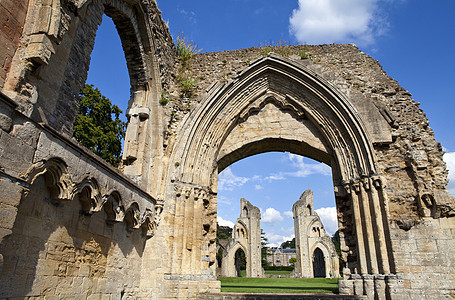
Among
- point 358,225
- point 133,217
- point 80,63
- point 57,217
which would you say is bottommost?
point 57,217

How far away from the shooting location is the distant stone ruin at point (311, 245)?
26062 millimetres

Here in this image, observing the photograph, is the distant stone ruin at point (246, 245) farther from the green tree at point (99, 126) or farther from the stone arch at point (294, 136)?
the stone arch at point (294, 136)

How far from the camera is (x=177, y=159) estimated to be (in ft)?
24.7

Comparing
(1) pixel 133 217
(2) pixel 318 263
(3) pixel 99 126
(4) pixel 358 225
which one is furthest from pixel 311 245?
(1) pixel 133 217

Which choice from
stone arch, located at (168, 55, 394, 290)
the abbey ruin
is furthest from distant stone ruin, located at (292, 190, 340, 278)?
the abbey ruin

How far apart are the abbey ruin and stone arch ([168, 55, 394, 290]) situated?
3 centimetres

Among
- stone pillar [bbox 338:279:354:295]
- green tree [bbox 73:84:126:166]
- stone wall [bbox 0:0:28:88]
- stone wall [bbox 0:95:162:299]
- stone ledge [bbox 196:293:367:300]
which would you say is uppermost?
green tree [bbox 73:84:126:166]

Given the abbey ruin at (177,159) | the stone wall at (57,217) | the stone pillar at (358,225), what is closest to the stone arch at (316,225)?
the abbey ruin at (177,159)

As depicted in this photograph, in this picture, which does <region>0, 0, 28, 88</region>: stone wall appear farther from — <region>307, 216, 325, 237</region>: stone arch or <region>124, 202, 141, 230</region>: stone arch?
<region>307, 216, 325, 237</region>: stone arch

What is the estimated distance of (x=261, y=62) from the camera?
27.8 ft

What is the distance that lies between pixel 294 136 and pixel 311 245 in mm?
21287

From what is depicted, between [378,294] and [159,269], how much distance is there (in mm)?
4183

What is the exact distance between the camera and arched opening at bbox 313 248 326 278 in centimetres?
2847

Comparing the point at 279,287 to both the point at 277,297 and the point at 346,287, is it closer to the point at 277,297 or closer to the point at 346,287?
the point at 346,287
